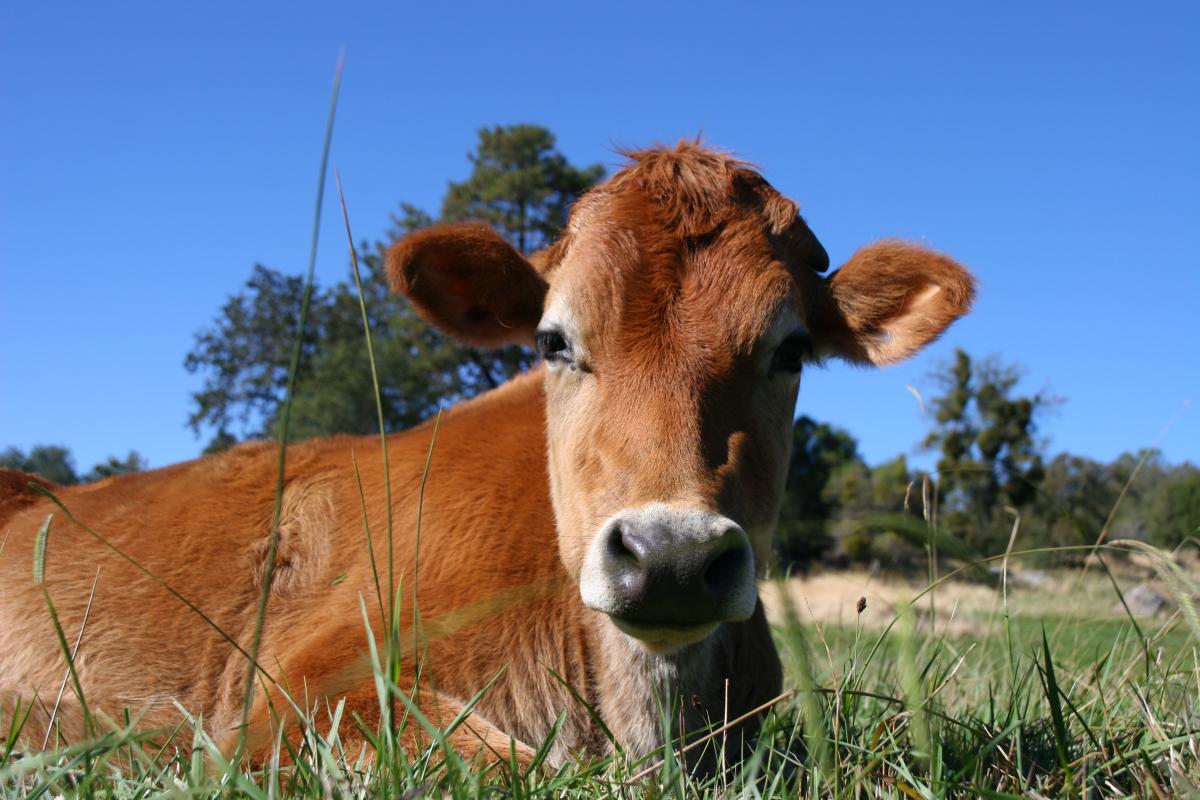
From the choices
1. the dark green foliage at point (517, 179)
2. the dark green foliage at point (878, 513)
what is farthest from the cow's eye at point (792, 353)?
the dark green foliage at point (517, 179)

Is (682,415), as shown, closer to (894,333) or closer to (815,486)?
(894,333)

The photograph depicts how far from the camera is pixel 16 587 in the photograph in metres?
4.62

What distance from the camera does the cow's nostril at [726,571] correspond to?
2.62 m

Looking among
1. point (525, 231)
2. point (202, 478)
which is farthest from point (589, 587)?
point (525, 231)

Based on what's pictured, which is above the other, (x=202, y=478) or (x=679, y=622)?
(x=202, y=478)

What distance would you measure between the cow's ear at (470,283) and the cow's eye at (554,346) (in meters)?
0.47

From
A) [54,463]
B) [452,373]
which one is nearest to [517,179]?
[452,373]

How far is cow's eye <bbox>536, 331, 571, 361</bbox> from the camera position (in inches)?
146

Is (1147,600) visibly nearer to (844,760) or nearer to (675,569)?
(844,760)

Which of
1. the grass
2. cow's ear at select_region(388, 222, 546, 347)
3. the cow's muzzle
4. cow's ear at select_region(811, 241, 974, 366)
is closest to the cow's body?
the grass

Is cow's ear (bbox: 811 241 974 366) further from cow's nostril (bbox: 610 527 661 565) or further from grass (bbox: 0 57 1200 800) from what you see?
cow's nostril (bbox: 610 527 661 565)

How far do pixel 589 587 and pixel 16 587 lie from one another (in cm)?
336

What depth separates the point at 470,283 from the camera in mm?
4254

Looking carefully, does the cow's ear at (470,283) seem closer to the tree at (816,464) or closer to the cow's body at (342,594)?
the cow's body at (342,594)
